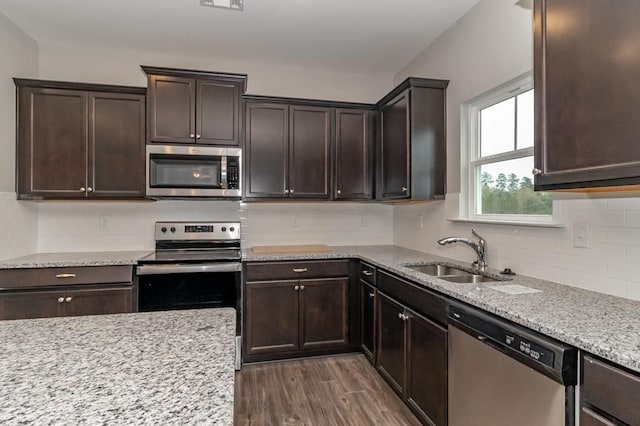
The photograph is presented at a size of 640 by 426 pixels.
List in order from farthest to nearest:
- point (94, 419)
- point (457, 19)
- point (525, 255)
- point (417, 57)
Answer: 1. point (417, 57)
2. point (457, 19)
3. point (525, 255)
4. point (94, 419)

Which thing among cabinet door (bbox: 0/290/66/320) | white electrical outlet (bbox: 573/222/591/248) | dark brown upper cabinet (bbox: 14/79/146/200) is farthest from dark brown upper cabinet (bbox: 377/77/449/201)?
cabinet door (bbox: 0/290/66/320)

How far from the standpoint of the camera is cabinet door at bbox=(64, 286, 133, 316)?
2600mm

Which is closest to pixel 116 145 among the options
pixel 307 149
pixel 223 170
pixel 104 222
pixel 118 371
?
pixel 104 222

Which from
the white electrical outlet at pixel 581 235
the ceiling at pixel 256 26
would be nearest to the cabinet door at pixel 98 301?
the ceiling at pixel 256 26

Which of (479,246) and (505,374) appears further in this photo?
(479,246)

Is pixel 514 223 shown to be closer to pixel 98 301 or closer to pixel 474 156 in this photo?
pixel 474 156

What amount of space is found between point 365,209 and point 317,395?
193 centimetres

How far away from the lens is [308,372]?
277 cm

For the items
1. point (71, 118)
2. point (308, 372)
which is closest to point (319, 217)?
point (308, 372)

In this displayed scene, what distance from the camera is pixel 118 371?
2.73 ft

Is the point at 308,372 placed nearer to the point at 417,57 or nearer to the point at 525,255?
the point at 525,255

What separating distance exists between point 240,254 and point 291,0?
1971 millimetres

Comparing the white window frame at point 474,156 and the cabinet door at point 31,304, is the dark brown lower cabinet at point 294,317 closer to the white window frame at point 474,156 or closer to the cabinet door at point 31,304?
the white window frame at point 474,156

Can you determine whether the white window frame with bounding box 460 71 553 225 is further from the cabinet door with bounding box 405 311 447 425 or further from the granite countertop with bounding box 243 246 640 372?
the cabinet door with bounding box 405 311 447 425
